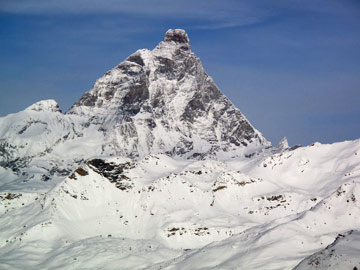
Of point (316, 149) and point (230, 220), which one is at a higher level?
point (316, 149)

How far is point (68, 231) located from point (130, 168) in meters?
28.7

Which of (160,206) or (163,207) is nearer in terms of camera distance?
(163,207)

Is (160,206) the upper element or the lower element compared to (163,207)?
upper

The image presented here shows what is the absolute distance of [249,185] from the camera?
156750 mm

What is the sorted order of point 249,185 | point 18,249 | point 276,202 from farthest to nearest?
point 249,185 → point 276,202 → point 18,249

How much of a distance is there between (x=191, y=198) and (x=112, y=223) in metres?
21.2

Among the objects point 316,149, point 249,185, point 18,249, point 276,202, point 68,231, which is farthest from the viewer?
point 316,149

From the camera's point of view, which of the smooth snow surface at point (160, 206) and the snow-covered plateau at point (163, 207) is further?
the smooth snow surface at point (160, 206)

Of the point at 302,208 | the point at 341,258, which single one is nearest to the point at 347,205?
the point at 302,208

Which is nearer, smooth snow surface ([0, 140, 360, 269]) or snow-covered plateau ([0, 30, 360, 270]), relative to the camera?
snow-covered plateau ([0, 30, 360, 270])

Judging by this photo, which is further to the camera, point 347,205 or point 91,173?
point 91,173

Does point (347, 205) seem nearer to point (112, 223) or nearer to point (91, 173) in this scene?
point (112, 223)

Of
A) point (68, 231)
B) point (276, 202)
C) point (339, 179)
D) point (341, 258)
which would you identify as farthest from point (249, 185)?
point (341, 258)

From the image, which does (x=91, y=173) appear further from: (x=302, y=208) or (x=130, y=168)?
(x=302, y=208)
